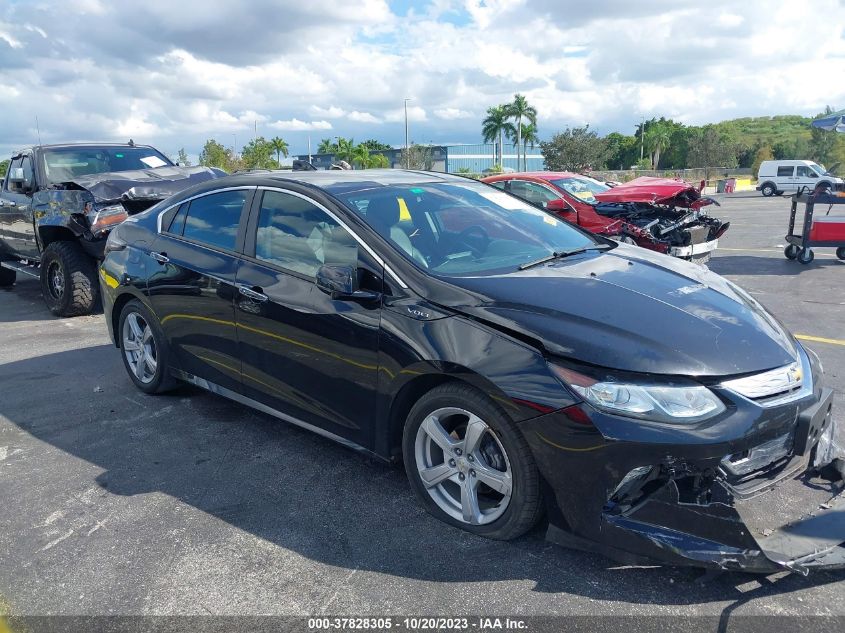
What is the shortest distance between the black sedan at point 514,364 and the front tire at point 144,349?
383 mm

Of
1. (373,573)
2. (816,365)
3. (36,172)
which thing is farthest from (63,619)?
(36,172)

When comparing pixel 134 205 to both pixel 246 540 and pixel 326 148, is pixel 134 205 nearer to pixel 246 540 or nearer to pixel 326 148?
pixel 246 540

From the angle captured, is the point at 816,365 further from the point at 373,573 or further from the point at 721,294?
the point at 373,573

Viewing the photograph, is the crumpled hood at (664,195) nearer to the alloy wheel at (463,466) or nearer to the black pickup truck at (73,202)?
the black pickup truck at (73,202)

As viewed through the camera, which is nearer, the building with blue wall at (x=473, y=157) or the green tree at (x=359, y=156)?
the green tree at (x=359, y=156)

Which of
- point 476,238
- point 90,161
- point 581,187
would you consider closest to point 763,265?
point 581,187

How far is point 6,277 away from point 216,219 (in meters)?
7.70

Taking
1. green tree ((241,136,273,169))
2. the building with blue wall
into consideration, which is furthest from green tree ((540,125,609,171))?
the building with blue wall

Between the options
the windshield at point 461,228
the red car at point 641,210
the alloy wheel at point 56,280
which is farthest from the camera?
the red car at point 641,210

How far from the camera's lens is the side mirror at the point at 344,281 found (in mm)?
3184

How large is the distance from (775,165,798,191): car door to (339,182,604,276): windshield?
39071mm

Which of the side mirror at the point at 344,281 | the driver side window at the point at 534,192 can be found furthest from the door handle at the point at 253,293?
the driver side window at the point at 534,192

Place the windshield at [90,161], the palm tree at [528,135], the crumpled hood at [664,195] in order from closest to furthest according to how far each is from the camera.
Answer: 1. the windshield at [90,161]
2. the crumpled hood at [664,195]
3. the palm tree at [528,135]

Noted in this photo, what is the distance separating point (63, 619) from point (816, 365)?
3335 mm
